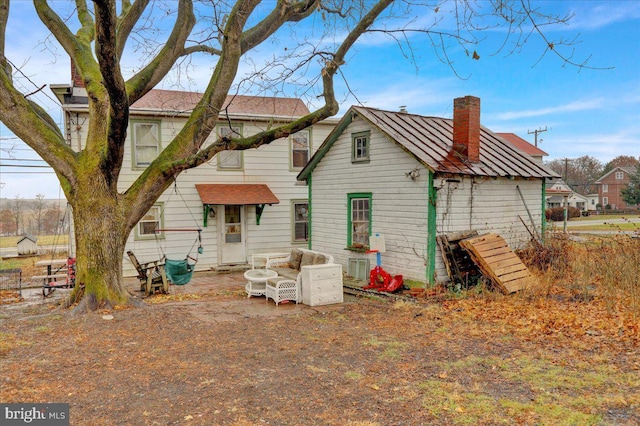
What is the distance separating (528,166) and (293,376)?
9892 millimetres

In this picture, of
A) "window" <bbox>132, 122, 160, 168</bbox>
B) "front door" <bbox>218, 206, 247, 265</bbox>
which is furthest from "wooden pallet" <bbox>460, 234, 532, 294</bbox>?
"window" <bbox>132, 122, 160, 168</bbox>

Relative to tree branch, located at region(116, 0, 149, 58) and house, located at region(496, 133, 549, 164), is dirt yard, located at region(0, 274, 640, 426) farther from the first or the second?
house, located at region(496, 133, 549, 164)

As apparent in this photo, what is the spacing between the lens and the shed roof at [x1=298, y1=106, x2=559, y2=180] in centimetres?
1041

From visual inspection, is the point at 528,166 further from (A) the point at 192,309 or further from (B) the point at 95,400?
(B) the point at 95,400

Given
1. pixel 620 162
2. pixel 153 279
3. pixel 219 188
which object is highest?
pixel 620 162

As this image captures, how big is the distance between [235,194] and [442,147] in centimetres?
701

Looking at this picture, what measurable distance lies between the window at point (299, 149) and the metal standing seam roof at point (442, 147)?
4.49 metres

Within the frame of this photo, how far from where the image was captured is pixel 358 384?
5.05m

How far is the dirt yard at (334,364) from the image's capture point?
433 cm

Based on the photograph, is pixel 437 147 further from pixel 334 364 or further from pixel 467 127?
pixel 334 364

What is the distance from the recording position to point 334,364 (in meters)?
5.77

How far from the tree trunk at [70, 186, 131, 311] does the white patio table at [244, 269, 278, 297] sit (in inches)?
116

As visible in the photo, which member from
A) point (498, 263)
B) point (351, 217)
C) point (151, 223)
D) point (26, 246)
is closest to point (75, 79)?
point (151, 223)

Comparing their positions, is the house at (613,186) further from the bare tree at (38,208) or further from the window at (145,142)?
the bare tree at (38,208)
